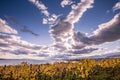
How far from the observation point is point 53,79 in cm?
10656

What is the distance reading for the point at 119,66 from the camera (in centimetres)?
12419

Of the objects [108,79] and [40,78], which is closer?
[108,79]

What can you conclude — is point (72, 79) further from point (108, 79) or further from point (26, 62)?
point (26, 62)

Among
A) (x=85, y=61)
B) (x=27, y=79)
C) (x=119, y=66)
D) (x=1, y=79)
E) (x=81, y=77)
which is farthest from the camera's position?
(x=119, y=66)

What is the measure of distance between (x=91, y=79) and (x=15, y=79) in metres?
48.6

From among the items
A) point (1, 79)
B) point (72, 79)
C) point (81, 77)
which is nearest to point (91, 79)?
point (81, 77)

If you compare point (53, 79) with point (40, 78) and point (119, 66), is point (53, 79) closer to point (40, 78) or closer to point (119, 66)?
point (40, 78)

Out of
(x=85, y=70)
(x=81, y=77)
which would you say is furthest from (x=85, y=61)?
(x=81, y=77)

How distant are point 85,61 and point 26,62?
193 feet

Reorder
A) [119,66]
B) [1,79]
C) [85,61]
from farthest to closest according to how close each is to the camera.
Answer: [119,66] < [1,79] < [85,61]

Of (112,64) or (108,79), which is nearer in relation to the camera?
(108,79)

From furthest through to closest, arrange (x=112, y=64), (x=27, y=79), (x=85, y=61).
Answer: (x=112, y=64)
(x=27, y=79)
(x=85, y=61)

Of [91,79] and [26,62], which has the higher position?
[26,62]

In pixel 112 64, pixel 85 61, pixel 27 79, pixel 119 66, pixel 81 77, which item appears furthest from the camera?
pixel 112 64
